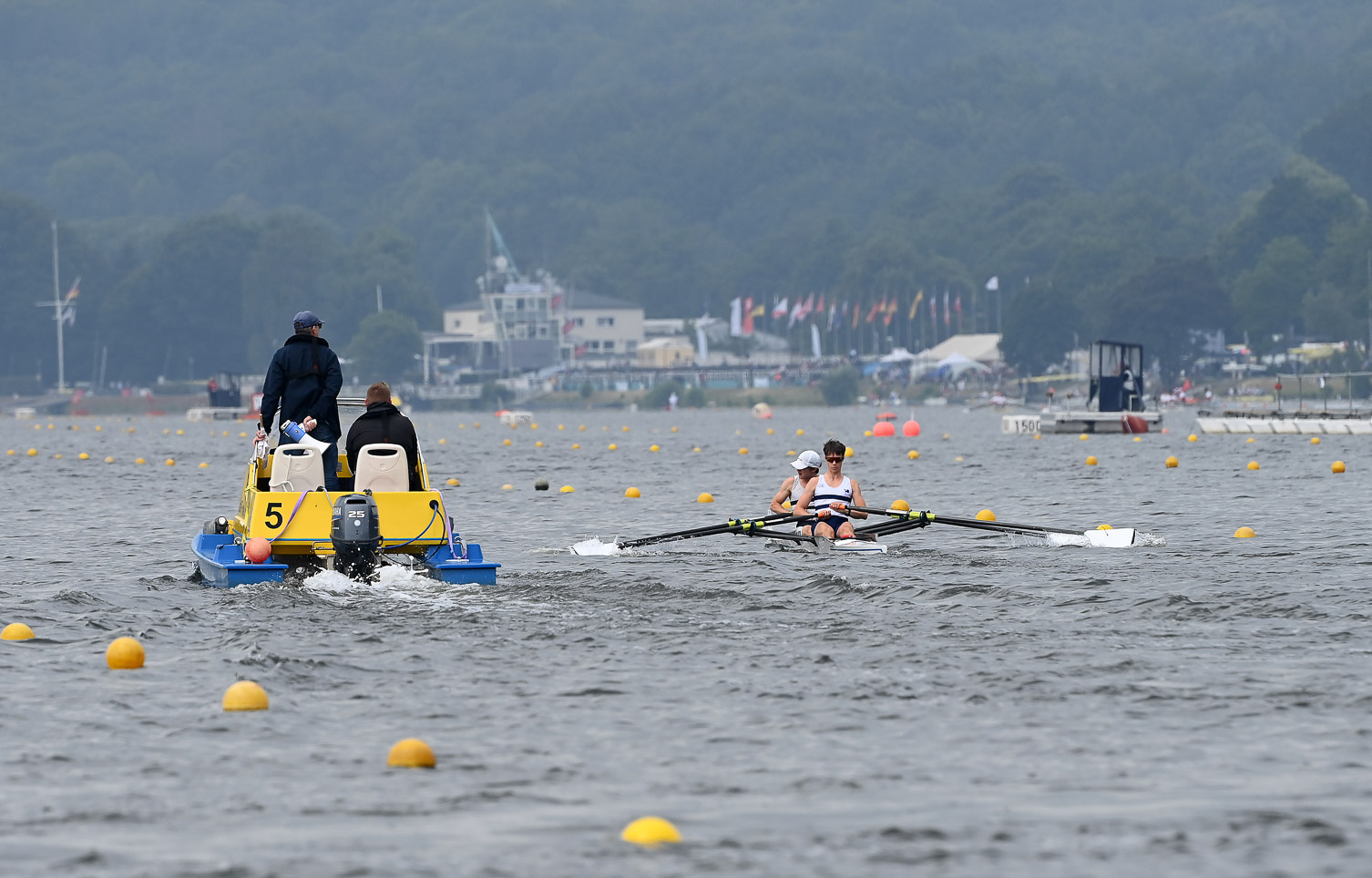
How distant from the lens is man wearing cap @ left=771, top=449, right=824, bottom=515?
24.1 meters

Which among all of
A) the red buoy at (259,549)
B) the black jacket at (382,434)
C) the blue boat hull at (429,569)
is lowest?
the blue boat hull at (429,569)

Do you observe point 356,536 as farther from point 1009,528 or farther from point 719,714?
point 1009,528

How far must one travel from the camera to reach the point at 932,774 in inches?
460

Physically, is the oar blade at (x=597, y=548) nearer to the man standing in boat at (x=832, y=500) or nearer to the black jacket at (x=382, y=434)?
the man standing in boat at (x=832, y=500)

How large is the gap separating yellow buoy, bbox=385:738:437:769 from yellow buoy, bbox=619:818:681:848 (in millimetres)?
1954

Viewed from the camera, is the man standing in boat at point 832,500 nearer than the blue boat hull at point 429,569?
No

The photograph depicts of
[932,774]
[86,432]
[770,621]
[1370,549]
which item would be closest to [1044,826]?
[932,774]

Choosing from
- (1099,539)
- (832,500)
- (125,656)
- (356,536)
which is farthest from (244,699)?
(1099,539)

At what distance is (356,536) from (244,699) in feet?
16.4

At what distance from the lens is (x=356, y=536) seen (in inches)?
737

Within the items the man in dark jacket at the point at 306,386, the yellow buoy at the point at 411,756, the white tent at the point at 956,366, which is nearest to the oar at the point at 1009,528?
the man in dark jacket at the point at 306,386

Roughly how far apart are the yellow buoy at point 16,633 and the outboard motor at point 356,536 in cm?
289

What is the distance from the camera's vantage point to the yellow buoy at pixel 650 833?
10250 mm

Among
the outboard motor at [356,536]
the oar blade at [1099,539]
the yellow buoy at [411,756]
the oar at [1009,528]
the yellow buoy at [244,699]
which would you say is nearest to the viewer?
the yellow buoy at [411,756]
